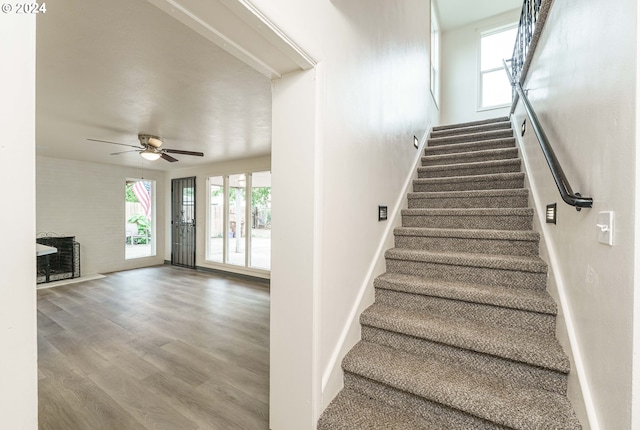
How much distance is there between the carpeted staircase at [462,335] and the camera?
4.42 ft

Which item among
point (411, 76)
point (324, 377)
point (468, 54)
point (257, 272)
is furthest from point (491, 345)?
point (468, 54)

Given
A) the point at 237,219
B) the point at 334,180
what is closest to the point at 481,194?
the point at 334,180

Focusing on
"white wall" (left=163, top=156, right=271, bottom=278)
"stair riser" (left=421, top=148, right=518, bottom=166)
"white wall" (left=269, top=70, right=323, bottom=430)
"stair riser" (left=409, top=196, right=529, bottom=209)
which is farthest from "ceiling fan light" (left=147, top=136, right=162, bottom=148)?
"stair riser" (left=421, top=148, right=518, bottom=166)

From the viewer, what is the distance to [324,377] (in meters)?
Result: 1.50

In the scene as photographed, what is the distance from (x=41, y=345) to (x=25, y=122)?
11.7ft

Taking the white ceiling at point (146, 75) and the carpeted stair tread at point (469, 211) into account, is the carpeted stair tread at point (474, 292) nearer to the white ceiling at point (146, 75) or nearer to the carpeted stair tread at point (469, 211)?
the carpeted stair tread at point (469, 211)

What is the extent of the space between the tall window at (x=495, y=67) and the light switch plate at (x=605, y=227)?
527 cm

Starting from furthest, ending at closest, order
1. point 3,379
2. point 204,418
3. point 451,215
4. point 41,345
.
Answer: point 41,345 → point 451,215 → point 204,418 → point 3,379

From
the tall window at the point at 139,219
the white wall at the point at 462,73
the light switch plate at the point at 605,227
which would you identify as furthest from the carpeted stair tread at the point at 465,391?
the tall window at the point at 139,219

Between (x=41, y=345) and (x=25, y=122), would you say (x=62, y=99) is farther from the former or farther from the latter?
(x=25, y=122)

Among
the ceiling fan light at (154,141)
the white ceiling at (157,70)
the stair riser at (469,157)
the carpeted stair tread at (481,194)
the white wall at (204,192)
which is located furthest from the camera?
the white wall at (204,192)

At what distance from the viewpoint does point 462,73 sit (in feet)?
18.8

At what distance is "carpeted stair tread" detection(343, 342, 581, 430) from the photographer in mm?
1220

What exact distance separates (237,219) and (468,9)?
621cm
